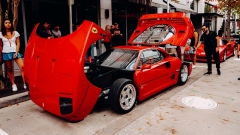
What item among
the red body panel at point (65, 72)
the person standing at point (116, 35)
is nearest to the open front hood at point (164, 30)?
the person standing at point (116, 35)

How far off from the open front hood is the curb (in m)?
3.38

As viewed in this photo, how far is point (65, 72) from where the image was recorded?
11.0 feet

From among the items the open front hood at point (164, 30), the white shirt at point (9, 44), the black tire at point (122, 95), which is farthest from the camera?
the open front hood at point (164, 30)

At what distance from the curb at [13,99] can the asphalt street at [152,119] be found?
0.12m

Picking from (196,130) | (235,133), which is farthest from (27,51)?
(235,133)

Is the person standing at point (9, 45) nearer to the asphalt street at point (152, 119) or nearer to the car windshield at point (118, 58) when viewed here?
the asphalt street at point (152, 119)

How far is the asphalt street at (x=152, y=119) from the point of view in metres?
3.50

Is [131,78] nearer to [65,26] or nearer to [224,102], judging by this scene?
[224,102]

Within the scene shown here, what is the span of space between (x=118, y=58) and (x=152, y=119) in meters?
1.64

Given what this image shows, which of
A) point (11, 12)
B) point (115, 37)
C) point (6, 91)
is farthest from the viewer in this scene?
point (115, 37)

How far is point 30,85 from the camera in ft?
13.1

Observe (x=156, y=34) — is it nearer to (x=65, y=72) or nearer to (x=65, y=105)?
(x=65, y=72)

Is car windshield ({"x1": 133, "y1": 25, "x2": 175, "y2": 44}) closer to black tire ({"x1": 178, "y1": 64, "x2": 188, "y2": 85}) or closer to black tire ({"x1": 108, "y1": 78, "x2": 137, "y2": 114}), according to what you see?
black tire ({"x1": 178, "y1": 64, "x2": 188, "y2": 85})

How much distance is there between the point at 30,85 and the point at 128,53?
221 centimetres
